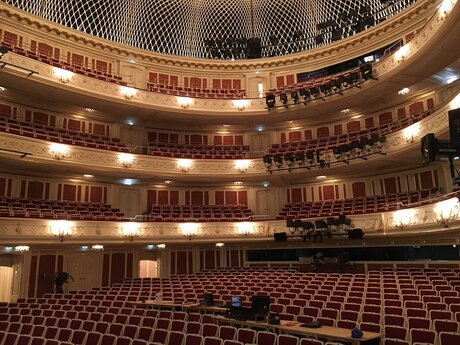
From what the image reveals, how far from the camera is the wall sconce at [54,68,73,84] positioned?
53.8 ft

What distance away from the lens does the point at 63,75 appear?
54.3 ft

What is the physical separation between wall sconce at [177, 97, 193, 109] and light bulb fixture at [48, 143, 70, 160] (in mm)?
5969

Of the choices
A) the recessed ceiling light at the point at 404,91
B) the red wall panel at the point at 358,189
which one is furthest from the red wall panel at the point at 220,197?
the recessed ceiling light at the point at 404,91

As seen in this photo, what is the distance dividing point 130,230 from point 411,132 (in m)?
11.5

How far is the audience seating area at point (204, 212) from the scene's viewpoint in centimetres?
1888

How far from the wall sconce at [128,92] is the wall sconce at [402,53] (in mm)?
11396

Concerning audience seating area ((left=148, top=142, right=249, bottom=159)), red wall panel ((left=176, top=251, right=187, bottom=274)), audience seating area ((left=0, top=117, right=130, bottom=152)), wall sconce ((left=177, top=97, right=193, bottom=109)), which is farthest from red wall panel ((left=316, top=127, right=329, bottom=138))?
audience seating area ((left=0, top=117, right=130, bottom=152))

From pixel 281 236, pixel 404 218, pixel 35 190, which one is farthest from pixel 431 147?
pixel 35 190

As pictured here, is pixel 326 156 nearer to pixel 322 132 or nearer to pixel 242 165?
pixel 322 132

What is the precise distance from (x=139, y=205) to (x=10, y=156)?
6774mm

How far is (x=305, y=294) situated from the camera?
9695mm

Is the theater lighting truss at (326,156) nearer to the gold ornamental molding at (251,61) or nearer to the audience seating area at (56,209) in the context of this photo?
the gold ornamental molding at (251,61)

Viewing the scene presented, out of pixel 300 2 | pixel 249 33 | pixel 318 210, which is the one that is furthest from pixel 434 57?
pixel 249 33

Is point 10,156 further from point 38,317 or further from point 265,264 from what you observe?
point 265,264
